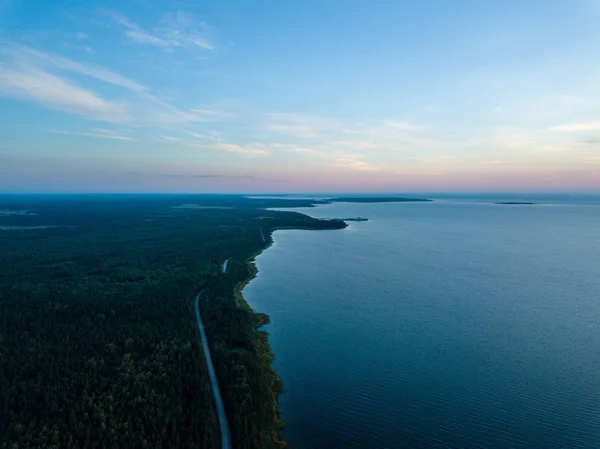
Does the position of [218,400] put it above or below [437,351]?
below

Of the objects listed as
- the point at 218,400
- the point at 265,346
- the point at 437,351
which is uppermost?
the point at 437,351

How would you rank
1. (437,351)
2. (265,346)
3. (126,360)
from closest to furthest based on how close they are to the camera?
(126,360) → (437,351) → (265,346)

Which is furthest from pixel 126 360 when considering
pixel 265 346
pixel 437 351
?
pixel 437 351

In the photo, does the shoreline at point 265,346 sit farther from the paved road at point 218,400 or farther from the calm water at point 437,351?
the paved road at point 218,400

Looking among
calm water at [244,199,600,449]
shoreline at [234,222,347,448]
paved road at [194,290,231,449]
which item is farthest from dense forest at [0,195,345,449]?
calm water at [244,199,600,449]

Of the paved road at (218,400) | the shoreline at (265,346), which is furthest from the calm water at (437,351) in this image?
the paved road at (218,400)

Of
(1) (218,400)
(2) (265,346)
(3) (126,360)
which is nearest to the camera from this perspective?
(1) (218,400)

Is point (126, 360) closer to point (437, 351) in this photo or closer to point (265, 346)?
point (265, 346)

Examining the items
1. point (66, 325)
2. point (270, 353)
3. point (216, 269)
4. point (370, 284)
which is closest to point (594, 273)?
point (370, 284)

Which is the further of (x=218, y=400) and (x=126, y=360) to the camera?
(x=126, y=360)
